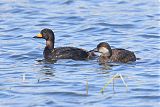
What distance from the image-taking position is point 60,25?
22.1 metres

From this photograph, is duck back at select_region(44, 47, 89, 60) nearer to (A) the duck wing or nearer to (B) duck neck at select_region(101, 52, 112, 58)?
(A) the duck wing

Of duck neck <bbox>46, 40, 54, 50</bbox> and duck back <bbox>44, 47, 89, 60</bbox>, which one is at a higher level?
duck neck <bbox>46, 40, 54, 50</bbox>

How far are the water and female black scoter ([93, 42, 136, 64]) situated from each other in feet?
0.76

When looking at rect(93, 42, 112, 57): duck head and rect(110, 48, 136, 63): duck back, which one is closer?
rect(110, 48, 136, 63): duck back

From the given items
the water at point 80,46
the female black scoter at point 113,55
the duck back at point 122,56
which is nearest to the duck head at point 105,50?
the female black scoter at point 113,55

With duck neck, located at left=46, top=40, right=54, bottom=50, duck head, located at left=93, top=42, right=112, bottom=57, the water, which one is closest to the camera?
the water

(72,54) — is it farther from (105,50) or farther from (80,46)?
(80,46)

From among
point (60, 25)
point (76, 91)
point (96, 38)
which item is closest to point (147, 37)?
point (96, 38)

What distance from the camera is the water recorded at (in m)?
12.8

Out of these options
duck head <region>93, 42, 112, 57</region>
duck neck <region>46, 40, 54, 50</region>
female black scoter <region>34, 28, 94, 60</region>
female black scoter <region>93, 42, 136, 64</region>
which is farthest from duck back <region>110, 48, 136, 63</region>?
duck neck <region>46, 40, 54, 50</region>

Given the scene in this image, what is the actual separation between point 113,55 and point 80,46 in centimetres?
214

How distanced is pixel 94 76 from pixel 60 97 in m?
1.99

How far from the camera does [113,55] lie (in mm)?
16750

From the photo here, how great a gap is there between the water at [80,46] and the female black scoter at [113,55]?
230mm
